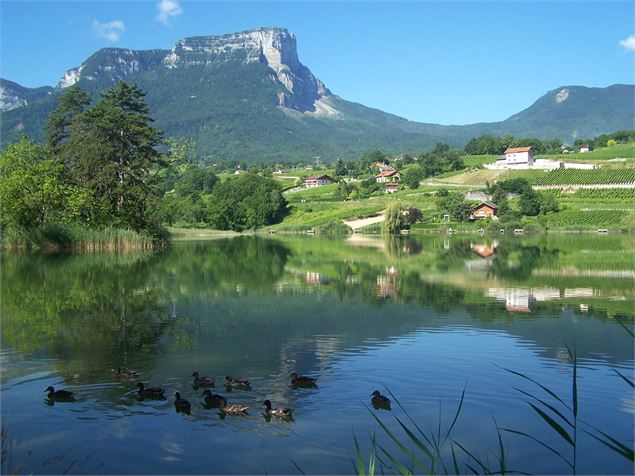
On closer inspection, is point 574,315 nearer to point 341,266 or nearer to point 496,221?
point 341,266

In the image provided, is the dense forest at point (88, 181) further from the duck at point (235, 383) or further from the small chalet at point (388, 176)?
the small chalet at point (388, 176)

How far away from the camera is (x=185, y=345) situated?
16125 millimetres

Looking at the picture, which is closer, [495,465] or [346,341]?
[495,465]

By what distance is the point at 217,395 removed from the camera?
11.1 metres

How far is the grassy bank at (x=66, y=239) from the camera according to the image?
4731cm

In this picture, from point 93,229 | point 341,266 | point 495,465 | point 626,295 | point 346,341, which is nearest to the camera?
point 495,465

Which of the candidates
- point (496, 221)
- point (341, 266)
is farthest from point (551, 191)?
point (341, 266)

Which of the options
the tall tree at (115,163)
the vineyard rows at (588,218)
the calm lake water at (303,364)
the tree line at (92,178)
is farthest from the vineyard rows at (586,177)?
the calm lake water at (303,364)

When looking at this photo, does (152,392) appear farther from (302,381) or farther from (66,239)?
(66,239)

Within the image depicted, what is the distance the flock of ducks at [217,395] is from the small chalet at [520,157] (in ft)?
446

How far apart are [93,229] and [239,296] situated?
2780cm

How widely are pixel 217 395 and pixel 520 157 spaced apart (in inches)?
5570

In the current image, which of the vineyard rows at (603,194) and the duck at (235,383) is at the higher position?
the vineyard rows at (603,194)

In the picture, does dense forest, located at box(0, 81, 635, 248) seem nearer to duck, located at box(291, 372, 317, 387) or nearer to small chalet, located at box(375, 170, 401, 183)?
duck, located at box(291, 372, 317, 387)
